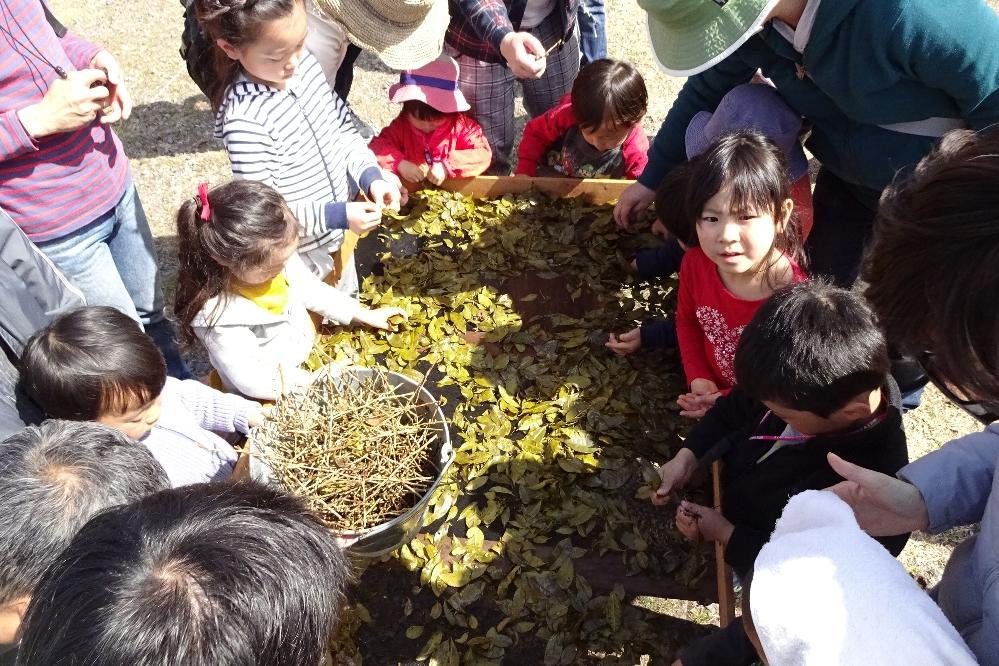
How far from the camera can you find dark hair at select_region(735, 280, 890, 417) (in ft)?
5.74

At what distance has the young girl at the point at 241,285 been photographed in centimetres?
218

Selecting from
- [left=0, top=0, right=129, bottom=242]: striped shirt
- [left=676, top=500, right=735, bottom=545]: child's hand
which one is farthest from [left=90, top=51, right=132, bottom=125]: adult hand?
[left=676, top=500, right=735, bottom=545]: child's hand

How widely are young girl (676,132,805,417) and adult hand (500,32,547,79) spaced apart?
1.22 m

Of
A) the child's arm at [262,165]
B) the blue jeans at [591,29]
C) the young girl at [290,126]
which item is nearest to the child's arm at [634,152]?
the blue jeans at [591,29]

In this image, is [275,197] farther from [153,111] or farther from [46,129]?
[153,111]

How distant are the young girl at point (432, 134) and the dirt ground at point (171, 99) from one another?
61.1 inches

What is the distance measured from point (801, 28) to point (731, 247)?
0.67 m

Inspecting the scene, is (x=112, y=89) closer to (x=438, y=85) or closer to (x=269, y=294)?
(x=269, y=294)

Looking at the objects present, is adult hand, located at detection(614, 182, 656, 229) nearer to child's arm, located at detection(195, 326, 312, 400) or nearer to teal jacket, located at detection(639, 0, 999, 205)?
teal jacket, located at detection(639, 0, 999, 205)

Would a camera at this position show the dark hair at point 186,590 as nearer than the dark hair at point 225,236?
Yes

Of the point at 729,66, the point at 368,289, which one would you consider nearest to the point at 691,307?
the point at 729,66

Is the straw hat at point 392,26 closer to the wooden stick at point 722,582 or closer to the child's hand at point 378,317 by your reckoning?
the child's hand at point 378,317

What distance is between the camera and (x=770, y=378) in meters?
1.79

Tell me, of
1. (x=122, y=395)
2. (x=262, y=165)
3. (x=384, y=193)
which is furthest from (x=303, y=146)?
(x=122, y=395)
